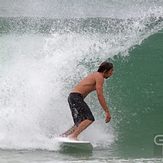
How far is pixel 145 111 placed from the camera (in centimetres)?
1033

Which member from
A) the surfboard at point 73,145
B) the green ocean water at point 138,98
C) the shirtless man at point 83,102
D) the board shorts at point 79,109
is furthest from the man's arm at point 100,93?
the green ocean water at point 138,98

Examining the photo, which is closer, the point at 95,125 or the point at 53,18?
the point at 95,125

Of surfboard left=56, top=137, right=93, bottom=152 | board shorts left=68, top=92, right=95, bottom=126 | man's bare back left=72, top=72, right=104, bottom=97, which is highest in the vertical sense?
man's bare back left=72, top=72, right=104, bottom=97

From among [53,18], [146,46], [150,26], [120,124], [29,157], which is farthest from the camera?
[53,18]

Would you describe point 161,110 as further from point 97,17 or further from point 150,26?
point 97,17

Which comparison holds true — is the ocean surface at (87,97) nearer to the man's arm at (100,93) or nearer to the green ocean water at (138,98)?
the green ocean water at (138,98)

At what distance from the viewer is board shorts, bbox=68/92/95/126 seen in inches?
303

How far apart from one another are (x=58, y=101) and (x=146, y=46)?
5746 mm

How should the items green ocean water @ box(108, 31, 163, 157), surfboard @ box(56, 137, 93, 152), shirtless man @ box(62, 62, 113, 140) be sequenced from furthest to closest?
green ocean water @ box(108, 31, 163, 157)
shirtless man @ box(62, 62, 113, 140)
surfboard @ box(56, 137, 93, 152)

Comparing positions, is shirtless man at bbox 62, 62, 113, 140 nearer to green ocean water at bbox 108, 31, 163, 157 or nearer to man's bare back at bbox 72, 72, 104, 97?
man's bare back at bbox 72, 72, 104, 97

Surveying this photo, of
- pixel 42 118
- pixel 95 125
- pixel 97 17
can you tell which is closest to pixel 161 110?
pixel 95 125

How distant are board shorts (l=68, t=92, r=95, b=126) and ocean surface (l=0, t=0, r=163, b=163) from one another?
471 millimetres

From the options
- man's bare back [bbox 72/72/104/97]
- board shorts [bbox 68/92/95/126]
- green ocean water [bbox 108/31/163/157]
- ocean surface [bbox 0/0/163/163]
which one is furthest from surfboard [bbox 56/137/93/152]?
man's bare back [bbox 72/72/104/97]

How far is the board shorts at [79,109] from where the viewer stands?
25.3ft
